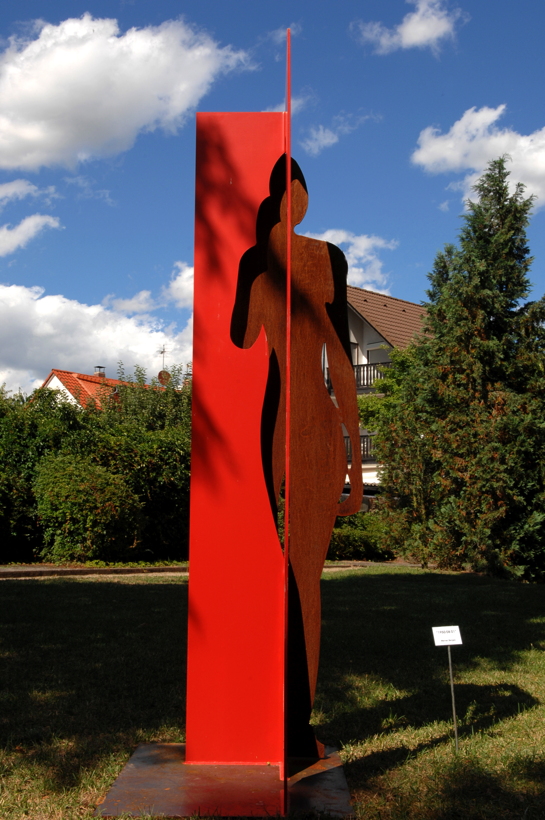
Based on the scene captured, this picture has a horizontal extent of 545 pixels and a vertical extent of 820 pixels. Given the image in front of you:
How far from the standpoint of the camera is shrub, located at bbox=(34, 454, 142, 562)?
1312 cm

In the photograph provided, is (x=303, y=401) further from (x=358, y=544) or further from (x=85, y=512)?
(x=358, y=544)

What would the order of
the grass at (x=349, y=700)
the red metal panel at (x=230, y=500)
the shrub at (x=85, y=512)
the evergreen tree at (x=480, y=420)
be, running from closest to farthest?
the grass at (x=349, y=700), the red metal panel at (x=230, y=500), the shrub at (x=85, y=512), the evergreen tree at (x=480, y=420)

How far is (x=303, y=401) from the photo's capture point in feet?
12.9

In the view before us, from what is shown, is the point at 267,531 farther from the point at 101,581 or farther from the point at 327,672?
the point at 101,581

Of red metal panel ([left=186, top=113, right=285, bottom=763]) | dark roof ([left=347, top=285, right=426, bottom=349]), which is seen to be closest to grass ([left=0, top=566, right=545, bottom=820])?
red metal panel ([left=186, top=113, right=285, bottom=763])

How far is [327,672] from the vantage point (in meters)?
5.83

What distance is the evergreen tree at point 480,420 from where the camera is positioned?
1421cm

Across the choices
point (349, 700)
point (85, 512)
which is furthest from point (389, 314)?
point (349, 700)

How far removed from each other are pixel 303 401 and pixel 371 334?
25.0 m

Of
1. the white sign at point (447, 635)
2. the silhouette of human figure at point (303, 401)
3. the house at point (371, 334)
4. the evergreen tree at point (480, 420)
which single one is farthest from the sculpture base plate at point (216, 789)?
the house at point (371, 334)

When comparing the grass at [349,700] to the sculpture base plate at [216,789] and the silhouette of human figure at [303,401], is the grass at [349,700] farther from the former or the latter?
the silhouette of human figure at [303,401]

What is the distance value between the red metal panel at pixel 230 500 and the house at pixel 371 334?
2188 cm

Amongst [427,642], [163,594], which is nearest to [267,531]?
[427,642]

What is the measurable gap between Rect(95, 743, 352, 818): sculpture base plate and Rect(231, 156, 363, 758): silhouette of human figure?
26 cm
